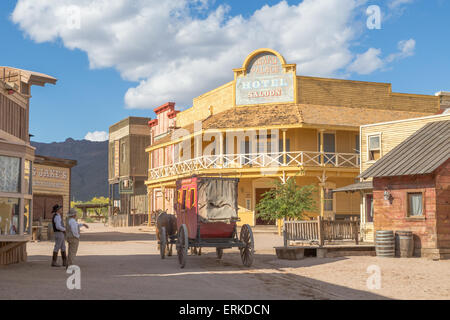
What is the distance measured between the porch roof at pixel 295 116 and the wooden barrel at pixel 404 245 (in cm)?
1335

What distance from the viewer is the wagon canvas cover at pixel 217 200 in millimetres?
15172

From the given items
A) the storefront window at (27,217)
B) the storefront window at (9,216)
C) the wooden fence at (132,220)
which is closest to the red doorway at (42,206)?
the storefront window at (27,217)

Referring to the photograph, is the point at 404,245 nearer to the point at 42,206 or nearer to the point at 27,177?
the point at 27,177

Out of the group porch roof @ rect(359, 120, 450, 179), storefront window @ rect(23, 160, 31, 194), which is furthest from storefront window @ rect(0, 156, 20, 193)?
porch roof @ rect(359, 120, 450, 179)

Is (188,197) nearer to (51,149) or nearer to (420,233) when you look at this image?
(420,233)

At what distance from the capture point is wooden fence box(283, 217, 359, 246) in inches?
702

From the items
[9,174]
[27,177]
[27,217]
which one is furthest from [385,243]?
[9,174]

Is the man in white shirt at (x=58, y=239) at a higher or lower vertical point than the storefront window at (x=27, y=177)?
lower

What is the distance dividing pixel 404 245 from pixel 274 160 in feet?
44.6

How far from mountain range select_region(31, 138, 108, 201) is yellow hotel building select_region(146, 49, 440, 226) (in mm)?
83665

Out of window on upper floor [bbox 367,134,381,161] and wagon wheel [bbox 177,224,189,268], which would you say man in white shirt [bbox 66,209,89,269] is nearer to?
wagon wheel [bbox 177,224,189,268]

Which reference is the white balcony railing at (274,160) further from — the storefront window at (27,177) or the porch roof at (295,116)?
the storefront window at (27,177)

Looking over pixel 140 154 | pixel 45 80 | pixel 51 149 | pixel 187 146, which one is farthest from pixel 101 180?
A: pixel 45 80
